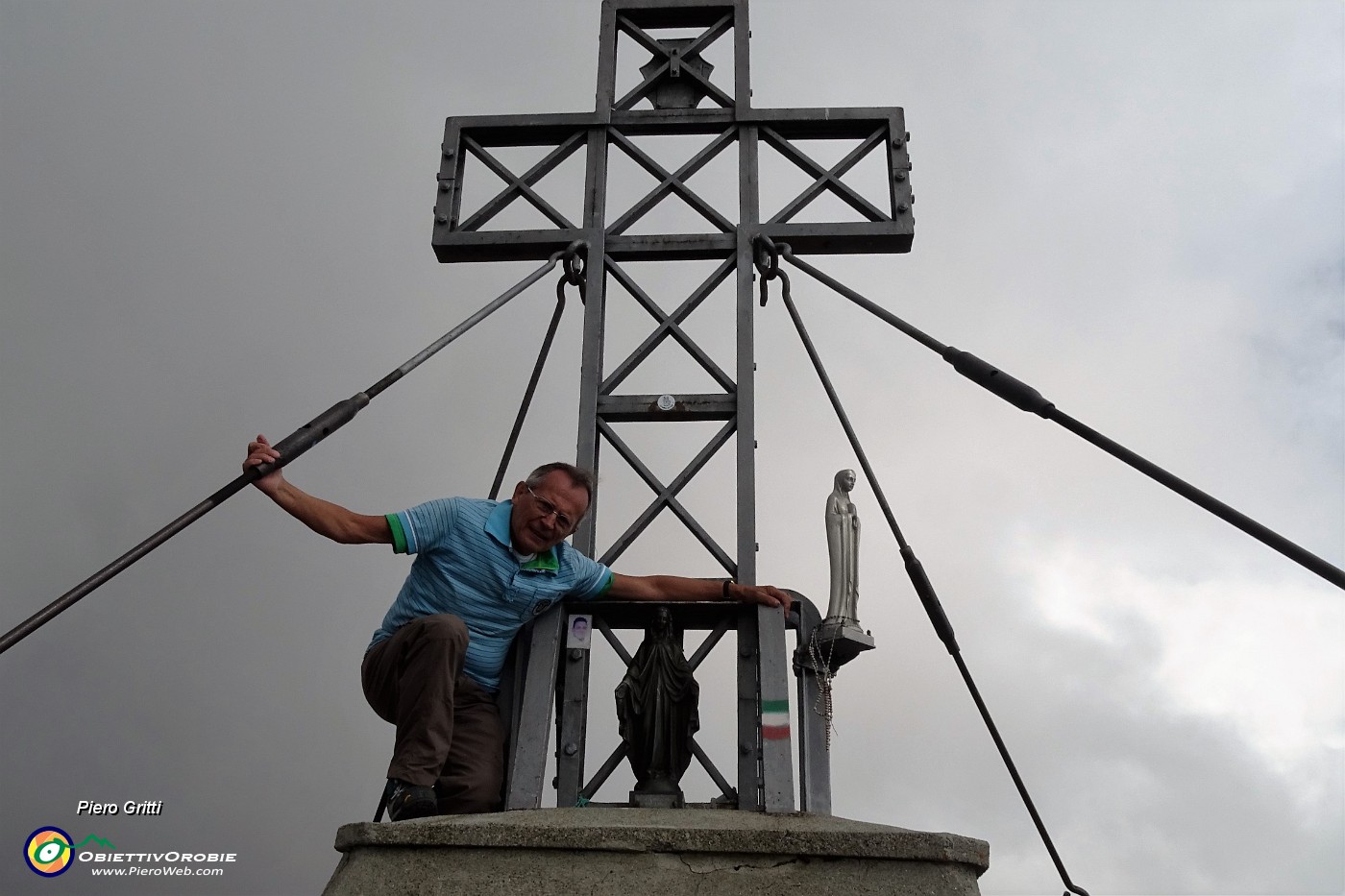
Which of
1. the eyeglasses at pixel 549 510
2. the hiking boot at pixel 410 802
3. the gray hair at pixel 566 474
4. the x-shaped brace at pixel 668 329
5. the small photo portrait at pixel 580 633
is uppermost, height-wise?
the x-shaped brace at pixel 668 329

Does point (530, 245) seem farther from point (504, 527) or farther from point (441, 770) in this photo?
point (441, 770)

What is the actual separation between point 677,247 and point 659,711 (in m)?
2.51

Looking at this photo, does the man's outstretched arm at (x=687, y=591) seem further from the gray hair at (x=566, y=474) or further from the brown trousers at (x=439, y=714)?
the brown trousers at (x=439, y=714)

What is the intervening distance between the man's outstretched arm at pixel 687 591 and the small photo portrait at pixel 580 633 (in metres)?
0.17

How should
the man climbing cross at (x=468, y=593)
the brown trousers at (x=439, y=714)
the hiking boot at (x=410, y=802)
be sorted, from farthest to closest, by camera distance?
1. the man climbing cross at (x=468, y=593)
2. the brown trousers at (x=439, y=714)
3. the hiking boot at (x=410, y=802)

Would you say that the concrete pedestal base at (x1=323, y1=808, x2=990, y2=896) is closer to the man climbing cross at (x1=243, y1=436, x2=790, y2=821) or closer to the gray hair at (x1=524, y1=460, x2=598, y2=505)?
the man climbing cross at (x1=243, y1=436, x2=790, y2=821)

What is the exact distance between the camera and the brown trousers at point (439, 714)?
382 centimetres

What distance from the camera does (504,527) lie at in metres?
4.40

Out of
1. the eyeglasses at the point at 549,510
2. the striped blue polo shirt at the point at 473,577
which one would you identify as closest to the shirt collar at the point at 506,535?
the striped blue polo shirt at the point at 473,577

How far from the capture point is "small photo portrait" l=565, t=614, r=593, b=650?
4645mm

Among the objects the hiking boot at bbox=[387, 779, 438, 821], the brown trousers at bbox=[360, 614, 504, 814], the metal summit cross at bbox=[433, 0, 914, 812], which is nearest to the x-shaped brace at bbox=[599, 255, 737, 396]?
the metal summit cross at bbox=[433, 0, 914, 812]

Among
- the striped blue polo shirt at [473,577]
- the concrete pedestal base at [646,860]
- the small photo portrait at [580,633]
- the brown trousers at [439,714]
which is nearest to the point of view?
the concrete pedestal base at [646,860]

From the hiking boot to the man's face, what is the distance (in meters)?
1.06

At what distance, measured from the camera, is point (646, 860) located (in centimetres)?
306
